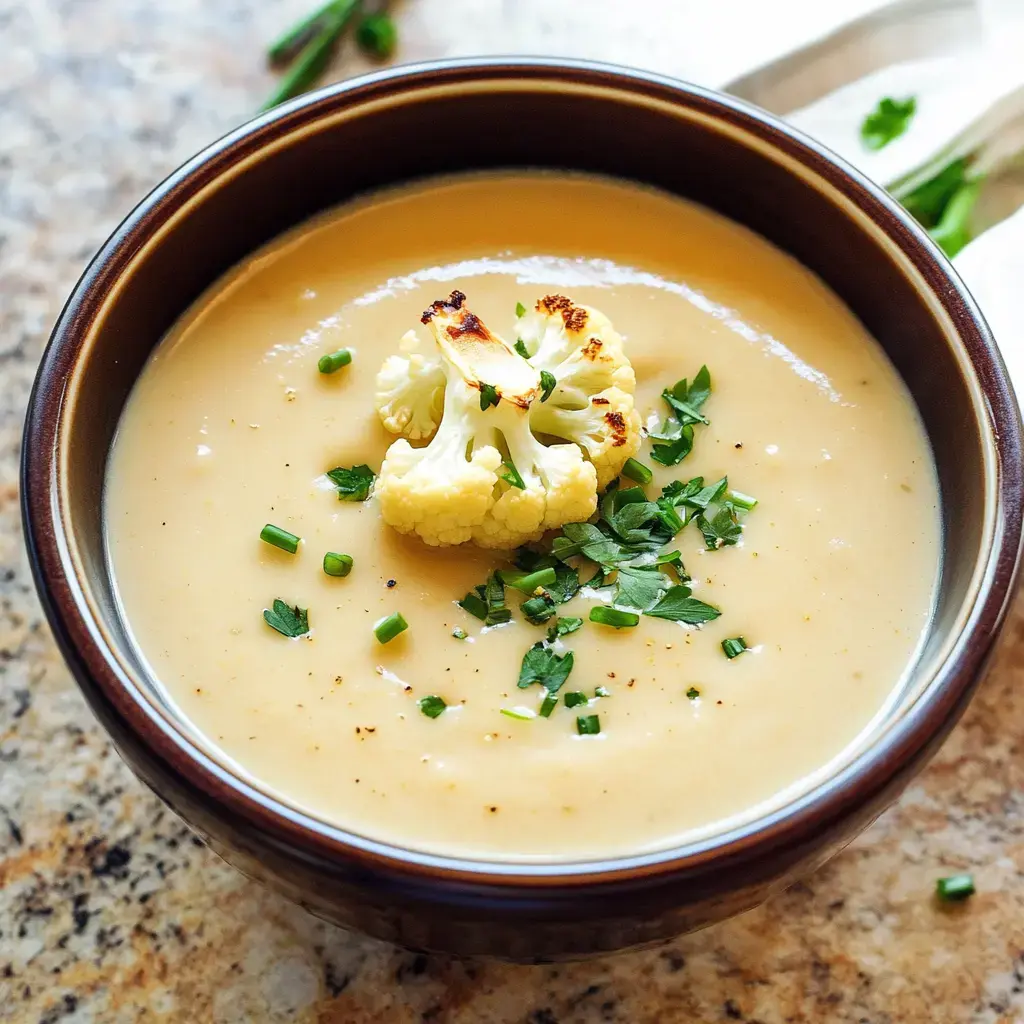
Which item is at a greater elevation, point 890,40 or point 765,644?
A: point 890,40

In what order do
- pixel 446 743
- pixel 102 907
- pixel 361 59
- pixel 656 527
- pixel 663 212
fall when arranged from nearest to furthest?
pixel 446 743
pixel 656 527
pixel 102 907
pixel 663 212
pixel 361 59

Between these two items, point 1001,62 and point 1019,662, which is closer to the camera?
point 1019,662

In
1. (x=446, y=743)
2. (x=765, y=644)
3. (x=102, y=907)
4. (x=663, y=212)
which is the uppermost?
(x=663, y=212)

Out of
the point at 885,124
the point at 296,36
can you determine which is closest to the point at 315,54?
the point at 296,36

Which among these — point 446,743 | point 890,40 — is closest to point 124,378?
point 446,743

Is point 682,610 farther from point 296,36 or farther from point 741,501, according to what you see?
point 296,36

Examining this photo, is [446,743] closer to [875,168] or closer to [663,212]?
[663,212]

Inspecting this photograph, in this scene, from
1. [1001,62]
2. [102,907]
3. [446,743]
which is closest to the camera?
[446,743]
